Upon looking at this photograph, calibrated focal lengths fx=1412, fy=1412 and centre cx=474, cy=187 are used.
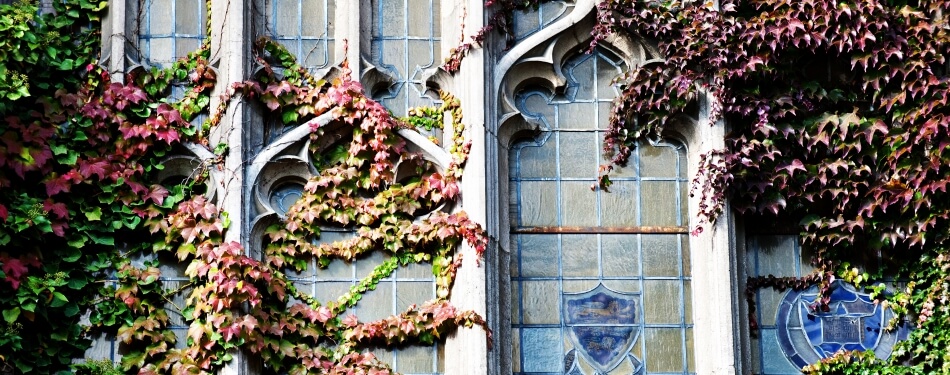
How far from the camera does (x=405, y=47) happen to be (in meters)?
9.58

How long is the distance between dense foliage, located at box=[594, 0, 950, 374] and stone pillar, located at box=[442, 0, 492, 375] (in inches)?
35.6

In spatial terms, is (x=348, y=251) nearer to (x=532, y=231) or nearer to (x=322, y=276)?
(x=322, y=276)

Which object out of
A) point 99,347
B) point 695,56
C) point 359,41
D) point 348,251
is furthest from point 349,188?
point 695,56

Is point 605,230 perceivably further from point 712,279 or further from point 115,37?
point 115,37

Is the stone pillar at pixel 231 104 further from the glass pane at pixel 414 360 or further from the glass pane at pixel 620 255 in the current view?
the glass pane at pixel 620 255

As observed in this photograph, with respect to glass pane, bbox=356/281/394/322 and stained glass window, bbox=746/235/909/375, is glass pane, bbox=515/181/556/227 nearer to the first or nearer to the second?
glass pane, bbox=356/281/394/322

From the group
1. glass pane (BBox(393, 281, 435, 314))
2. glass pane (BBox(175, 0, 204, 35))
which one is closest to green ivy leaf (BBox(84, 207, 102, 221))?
glass pane (BBox(175, 0, 204, 35))

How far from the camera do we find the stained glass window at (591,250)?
30.3 ft

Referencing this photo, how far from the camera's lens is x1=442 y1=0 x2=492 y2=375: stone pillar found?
8.84 meters

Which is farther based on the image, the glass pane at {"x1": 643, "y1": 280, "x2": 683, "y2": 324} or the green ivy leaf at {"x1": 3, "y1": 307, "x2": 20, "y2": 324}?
the glass pane at {"x1": 643, "y1": 280, "x2": 683, "y2": 324}

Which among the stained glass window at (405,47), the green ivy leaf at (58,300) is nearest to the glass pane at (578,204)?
the stained glass window at (405,47)

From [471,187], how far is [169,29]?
7.56 ft

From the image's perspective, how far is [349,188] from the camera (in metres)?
9.23

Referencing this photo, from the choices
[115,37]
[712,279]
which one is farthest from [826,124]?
[115,37]
